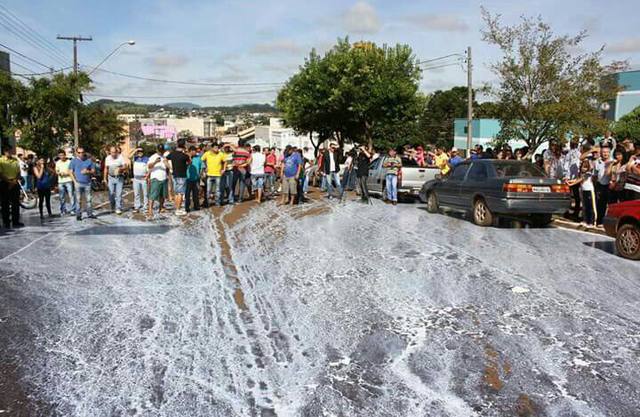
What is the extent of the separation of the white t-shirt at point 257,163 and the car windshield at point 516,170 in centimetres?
672

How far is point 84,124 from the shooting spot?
150 feet

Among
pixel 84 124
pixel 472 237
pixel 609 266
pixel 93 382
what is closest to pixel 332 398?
pixel 93 382

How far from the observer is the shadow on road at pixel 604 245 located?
9.52 meters

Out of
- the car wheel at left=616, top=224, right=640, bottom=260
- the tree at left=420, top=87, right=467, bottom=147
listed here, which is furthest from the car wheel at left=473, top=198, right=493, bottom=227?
the tree at left=420, top=87, right=467, bottom=147

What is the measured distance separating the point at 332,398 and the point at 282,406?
36cm

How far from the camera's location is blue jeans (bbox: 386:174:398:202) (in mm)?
16641

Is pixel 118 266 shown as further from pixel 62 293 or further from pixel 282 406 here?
pixel 282 406

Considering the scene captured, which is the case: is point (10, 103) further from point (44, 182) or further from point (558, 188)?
point (558, 188)

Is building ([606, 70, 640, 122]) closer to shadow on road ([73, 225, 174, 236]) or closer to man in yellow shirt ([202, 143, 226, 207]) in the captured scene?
man in yellow shirt ([202, 143, 226, 207])

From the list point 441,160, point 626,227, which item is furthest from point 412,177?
point 626,227

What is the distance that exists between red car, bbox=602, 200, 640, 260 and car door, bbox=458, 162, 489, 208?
3.27 meters

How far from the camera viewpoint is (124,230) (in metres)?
11.7

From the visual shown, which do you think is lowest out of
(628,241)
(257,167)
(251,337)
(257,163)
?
(251,337)

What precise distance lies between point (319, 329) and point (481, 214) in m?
7.60
